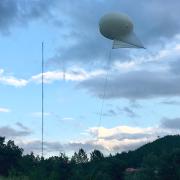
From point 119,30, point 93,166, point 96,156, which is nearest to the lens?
point 119,30

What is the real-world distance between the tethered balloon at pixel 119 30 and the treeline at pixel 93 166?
2101cm

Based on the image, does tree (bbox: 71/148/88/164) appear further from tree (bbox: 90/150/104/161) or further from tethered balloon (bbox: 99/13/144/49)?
tethered balloon (bbox: 99/13/144/49)

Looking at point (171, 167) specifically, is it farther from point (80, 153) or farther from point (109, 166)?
point (80, 153)

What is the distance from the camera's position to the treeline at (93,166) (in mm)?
68812

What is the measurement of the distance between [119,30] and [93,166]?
76.6 metres

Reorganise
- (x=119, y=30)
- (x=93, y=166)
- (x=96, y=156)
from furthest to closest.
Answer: (x=96, y=156) → (x=93, y=166) → (x=119, y=30)

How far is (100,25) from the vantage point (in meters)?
29.3

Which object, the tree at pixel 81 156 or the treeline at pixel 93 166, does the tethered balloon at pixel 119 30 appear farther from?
the tree at pixel 81 156

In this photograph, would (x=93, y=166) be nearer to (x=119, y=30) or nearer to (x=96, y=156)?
(x=96, y=156)

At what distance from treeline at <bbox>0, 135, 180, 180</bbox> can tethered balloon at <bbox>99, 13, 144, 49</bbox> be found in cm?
2101

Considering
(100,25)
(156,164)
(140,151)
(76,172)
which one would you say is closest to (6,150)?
(140,151)

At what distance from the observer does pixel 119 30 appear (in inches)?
1138

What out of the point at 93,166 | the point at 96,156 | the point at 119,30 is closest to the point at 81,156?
the point at 96,156

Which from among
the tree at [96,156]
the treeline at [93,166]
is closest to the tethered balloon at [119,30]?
the treeline at [93,166]
